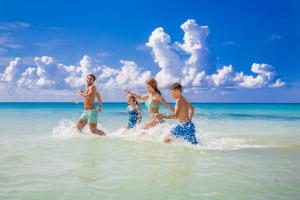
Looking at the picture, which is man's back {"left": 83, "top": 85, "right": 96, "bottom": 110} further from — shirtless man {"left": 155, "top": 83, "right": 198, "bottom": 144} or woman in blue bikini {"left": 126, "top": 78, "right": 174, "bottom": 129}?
shirtless man {"left": 155, "top": 83, "right": 198, "bottom": 144}

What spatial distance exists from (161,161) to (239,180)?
72.5 inches

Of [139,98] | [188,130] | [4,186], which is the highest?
[139,98]

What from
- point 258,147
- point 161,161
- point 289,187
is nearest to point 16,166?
point 161,161

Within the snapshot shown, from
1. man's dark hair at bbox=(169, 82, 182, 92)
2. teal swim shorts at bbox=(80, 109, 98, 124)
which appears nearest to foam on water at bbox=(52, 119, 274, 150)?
teal swim shorts at bbox=(80, 109, 98, 124)

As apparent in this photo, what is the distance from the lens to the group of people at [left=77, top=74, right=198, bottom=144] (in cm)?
885

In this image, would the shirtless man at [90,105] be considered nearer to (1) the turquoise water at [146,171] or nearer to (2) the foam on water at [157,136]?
(2) the foam on water at [157,136]

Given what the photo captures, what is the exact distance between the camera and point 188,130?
908cm

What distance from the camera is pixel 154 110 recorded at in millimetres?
10680

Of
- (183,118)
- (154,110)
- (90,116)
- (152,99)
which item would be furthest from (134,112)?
(183,118)

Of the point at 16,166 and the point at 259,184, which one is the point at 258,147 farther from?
the point at 16,166

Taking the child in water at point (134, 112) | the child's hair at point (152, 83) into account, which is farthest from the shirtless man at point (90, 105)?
the child's hair at point (152, 83)

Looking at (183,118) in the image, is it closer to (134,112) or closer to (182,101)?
(182,101)

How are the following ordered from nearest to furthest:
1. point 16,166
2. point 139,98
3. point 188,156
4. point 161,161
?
point 16,166, point 161,161, point 188,156, point 139,98

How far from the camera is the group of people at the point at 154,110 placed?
8.85 m
